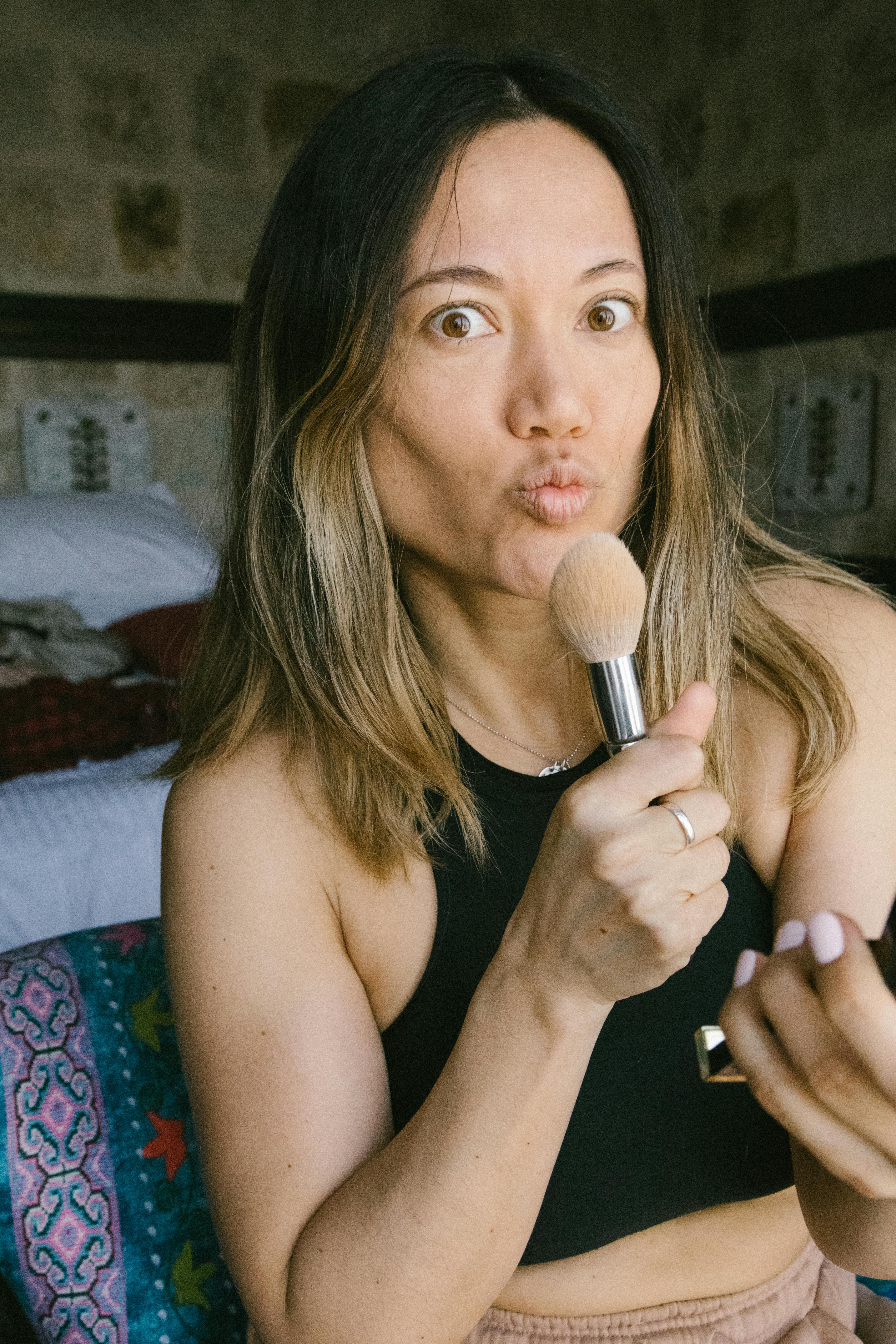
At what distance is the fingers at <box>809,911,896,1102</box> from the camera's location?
45 centimetres

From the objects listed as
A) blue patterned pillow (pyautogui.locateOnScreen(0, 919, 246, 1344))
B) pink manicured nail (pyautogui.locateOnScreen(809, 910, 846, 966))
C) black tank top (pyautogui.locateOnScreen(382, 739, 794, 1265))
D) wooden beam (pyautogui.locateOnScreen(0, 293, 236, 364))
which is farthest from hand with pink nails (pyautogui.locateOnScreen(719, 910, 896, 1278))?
wooden beam (pyautogui.locateOnScreen(0, 293, 236, 364))

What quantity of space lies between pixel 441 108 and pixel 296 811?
0.62 m

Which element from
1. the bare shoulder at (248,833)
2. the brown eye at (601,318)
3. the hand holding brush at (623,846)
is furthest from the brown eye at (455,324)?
the bare shoulder at (248,833)

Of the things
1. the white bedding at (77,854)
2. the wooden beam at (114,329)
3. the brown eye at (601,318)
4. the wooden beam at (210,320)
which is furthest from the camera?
the wooden beam at (114,329)

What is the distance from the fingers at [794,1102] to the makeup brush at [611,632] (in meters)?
0.19

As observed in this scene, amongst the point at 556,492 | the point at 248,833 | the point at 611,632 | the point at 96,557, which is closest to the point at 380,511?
the point at 556,492

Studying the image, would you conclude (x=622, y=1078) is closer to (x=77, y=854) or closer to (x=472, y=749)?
(x=472, y=749)

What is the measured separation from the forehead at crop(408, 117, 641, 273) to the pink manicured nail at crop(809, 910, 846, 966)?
59 cm

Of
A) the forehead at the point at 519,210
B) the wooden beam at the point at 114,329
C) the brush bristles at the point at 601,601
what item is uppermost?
the wooden beam at the point at 114,329

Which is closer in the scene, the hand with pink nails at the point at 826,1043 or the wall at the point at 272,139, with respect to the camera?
the hand with pink nails at the point at 826,1043

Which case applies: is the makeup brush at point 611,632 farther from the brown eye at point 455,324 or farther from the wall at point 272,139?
the wall at point 272,139

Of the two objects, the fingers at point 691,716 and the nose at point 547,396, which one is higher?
the nose at point 547,396

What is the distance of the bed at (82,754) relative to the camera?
1.85 m

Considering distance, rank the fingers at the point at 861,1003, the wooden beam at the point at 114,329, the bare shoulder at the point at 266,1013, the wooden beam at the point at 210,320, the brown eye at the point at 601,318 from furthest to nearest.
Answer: the wooden beam at the point at 114,329 < the wooden beam at the point at 210,320 < the brown eye at the point at 601,318 < the bare shoulder at the point at 266,1013 < the fingers at the point at 861,1003
